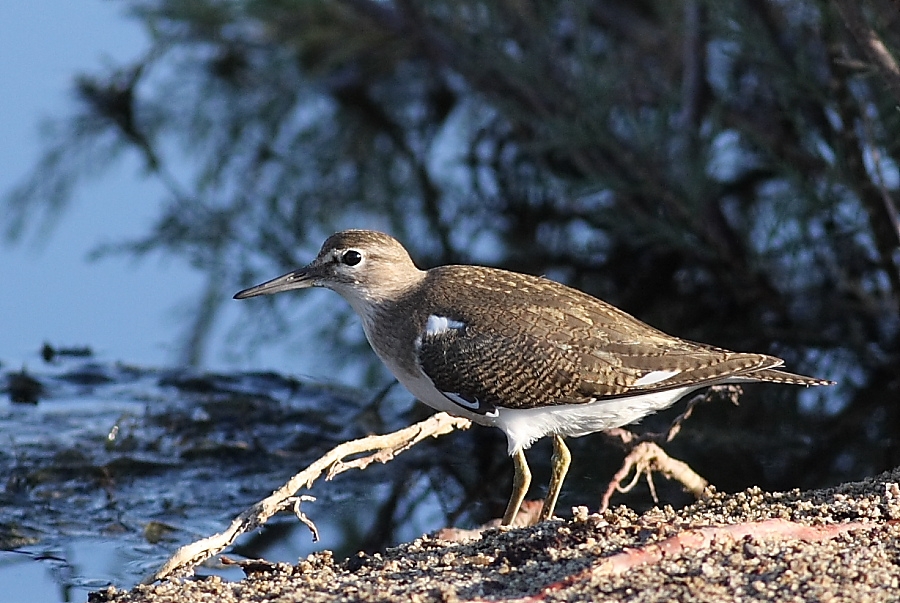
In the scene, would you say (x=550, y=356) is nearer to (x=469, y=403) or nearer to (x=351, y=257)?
(x=469, y=403)

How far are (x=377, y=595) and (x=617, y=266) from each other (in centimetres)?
590

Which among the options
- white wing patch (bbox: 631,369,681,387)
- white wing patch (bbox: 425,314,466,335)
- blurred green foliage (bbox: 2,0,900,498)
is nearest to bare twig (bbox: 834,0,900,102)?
blurred green foliage (bbox: 2,0,900,498)

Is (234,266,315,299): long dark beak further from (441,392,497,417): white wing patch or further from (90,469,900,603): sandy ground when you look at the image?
(90,469,900,603): sandy ground

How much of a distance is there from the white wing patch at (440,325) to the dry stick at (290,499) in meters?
0.40

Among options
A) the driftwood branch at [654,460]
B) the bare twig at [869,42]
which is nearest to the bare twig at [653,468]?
the driftwood branch at [654,460]

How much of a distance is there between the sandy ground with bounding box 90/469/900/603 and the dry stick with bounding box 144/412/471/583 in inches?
5.8

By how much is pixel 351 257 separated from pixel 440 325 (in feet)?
2.57

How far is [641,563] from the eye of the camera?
3531 mm

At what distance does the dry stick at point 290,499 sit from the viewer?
429 centimetres

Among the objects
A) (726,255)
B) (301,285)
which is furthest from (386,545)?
(726,255)

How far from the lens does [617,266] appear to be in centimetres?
912

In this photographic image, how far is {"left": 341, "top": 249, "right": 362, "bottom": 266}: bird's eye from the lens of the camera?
5918 mm

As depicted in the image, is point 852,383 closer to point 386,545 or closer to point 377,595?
point 386,545

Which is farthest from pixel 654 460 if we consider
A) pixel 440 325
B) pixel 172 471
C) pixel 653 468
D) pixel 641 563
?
pixel 172 471
